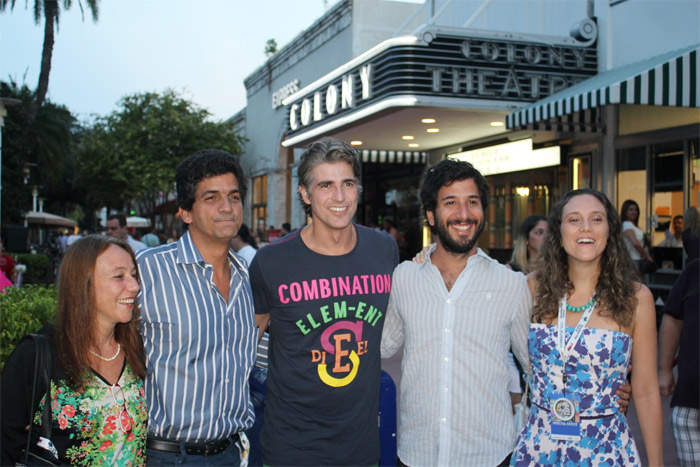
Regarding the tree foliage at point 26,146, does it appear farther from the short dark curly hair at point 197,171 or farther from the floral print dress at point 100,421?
the floral print dress at point 100,421

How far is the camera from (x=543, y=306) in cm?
298

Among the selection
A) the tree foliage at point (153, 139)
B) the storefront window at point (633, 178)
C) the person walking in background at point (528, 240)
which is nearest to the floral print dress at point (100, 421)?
the person walking in background at point (528, 240)

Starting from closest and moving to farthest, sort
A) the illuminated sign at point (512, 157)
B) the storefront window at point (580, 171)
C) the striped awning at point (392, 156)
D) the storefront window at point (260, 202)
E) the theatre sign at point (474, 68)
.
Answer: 1. the theatre sign at point (474, 68)
2. the storefront window at point (580, 171)
3. the illuminated sign at point (512, 157)
4. the striped awning at point (392, 156)
5. the storefront window at point (260, 202)

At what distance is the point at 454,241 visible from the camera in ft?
10.0

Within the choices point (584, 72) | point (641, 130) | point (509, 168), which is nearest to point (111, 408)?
point (641, 130)

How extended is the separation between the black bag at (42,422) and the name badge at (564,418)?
2079 millimetres

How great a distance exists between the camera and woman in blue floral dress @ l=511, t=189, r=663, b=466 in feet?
9.14

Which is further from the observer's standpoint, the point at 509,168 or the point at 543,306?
the point at 509,168

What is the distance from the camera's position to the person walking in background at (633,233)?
8.68 meters

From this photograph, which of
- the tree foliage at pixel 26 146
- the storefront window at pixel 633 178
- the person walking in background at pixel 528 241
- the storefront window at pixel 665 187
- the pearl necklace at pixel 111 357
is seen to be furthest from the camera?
the tree foliage at pixel 26 146

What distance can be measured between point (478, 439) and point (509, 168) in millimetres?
10756

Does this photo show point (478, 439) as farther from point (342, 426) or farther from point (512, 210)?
point (512, 210)

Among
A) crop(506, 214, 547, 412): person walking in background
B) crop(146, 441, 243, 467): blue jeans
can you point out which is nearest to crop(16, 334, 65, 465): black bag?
crop(146, 441, 243, 467): blue jeans

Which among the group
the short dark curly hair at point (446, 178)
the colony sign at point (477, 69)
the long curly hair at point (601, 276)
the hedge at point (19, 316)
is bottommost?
the hedge at point (19, 316)
